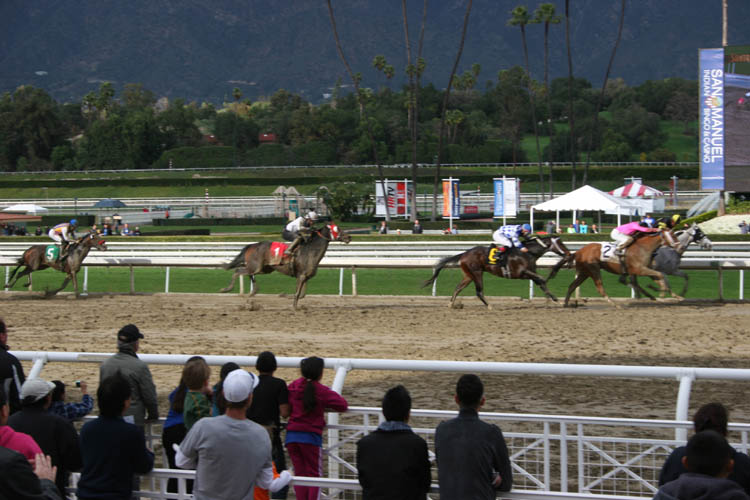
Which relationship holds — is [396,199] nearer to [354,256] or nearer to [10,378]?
[354,256]

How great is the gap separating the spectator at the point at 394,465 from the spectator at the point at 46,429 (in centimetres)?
113

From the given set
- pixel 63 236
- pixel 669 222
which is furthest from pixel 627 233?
pixel 63 236

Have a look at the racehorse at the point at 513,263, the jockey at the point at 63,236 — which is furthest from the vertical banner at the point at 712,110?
A: the jockey at the point at 63,236

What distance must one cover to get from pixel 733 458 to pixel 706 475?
32 cm

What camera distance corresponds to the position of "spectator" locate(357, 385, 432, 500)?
10.3 feet

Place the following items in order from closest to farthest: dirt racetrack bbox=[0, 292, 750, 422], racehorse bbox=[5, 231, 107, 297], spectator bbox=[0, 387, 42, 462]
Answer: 1. spectator bbox=[0, 387, 42, 462]
2. dirt racetrack bbox=[0, 292, 750, 422]
3. racehorse bbox=[5, 231, 107, 297]

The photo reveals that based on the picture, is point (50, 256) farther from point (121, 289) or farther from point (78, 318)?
point (78, 318)

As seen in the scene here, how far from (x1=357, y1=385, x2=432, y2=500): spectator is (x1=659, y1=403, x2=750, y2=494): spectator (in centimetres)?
82

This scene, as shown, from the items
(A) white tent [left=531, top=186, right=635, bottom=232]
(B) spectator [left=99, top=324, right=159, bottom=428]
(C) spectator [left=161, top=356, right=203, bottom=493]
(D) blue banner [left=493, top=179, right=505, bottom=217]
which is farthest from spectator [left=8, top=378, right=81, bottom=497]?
(D) blue banner [left=493, top=179, right=505, bottom=217]

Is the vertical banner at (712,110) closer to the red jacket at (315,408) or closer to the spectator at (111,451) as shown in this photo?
the red jacket at (315,408)

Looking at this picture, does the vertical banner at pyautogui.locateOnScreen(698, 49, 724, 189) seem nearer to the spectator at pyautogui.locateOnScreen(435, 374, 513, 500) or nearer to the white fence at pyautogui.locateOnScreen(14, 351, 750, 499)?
the white fence at pyautogui.locateOnScreen(14, 351, 750, 499)

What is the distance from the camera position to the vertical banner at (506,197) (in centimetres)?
2550

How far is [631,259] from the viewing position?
1245 centimetres

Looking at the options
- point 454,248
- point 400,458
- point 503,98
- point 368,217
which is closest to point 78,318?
point 454,248
